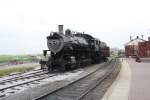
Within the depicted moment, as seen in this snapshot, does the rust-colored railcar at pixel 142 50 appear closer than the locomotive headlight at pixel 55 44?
No

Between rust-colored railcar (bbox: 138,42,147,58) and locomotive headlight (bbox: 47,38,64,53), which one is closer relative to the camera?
locomotive headlight (bbox: 47,38,64,53)

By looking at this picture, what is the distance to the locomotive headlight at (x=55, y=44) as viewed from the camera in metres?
26.5

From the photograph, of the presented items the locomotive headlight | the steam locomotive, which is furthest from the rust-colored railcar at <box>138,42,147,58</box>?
the locomotive headlight

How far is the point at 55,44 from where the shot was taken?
87.4 feet

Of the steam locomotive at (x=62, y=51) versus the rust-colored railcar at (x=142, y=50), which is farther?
the rust-colored railcar at (x=142, y=50)

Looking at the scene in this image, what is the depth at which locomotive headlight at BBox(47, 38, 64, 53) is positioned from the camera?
26.5 metres

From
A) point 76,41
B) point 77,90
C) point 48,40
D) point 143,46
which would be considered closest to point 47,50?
point 48,40

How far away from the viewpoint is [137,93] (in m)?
13.4

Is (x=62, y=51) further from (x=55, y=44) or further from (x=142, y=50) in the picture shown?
(x=142, y=50)

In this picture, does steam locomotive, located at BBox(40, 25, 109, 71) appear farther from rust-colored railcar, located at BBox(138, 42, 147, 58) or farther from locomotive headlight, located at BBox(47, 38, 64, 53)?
rust-colored railcar, located at BBox(138, 42, 147, 58)

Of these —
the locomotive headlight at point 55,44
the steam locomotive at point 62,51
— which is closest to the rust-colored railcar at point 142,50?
the steam locomotive at point 62,51

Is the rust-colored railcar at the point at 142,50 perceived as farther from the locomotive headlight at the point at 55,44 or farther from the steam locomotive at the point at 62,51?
the locomotive headlight at the point at 55,44

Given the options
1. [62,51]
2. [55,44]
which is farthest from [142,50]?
[55,44]

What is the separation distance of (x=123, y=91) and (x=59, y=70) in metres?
12.8
